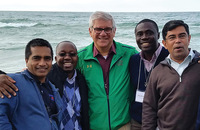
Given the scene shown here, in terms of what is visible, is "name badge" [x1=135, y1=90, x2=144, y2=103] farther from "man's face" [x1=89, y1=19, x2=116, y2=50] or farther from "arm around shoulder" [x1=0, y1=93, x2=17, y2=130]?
"arm around shoulder" [x1=0, y1=93, x2=17, y2=130]

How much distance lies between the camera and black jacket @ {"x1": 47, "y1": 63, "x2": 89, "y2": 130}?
295 centimetres

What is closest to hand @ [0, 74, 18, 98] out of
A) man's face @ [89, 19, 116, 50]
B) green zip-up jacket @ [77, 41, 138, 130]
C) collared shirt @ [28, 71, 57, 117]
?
collared shirt @ [28, 71, 57, 117]

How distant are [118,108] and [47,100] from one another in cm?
119

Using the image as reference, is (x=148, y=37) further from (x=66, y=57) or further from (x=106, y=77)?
(x=66, y=57)

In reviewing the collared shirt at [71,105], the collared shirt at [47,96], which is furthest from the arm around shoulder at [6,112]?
the collared shirt at [71,105]

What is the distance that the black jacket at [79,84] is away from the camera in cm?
295

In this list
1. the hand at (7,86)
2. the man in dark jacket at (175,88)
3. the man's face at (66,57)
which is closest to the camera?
the hand at (7,86)

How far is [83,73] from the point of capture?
3348 millimetres

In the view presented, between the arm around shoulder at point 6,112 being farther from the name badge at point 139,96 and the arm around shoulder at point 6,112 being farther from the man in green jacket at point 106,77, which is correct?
the name badge at point 139,96

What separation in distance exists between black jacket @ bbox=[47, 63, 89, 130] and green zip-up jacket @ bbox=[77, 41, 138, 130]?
0.12 m

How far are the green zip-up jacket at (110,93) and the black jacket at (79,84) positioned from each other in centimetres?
12

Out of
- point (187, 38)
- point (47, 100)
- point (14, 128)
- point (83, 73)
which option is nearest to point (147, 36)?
point (187, 38)

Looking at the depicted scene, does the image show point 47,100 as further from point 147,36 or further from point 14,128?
point 147,36

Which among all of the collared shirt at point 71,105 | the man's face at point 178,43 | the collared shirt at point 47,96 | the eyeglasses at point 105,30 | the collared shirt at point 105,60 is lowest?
the collared shirt at point 71,105
